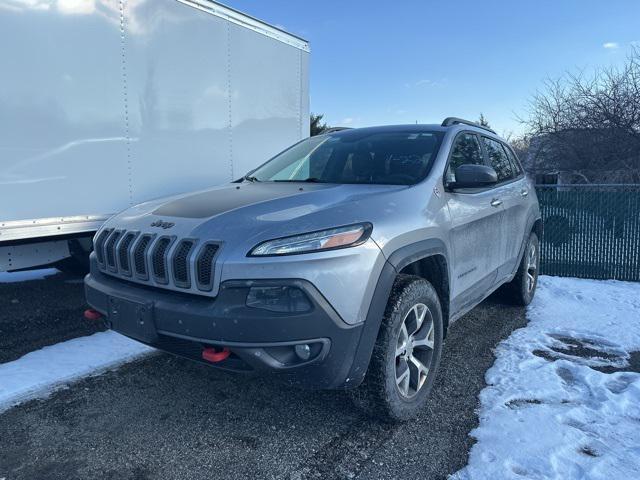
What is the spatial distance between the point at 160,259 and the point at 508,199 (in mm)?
3276

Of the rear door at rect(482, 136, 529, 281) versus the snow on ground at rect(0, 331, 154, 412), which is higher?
the rear door at rect(482, 136, 529, 281)

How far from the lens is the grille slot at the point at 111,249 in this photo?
302cm

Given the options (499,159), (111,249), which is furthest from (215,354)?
(499,159)

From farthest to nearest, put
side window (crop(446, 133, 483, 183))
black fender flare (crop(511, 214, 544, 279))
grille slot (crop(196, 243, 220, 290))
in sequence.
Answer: black fender flare (crop(511, 214, 544, 279)), side window (crop(446, 133, 483, 183)), grille slot (crop(196, 243, 220, 290))

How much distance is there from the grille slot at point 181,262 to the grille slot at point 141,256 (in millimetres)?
270

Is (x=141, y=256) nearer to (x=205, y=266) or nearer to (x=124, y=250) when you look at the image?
(x=124, y=250)

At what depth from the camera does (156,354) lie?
3984mm

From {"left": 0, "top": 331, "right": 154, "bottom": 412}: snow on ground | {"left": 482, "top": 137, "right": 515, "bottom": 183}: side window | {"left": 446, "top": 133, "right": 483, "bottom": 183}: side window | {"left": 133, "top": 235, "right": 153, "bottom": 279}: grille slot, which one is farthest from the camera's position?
{"left": 482, "top": 137, "right": 515, "bottom": 183}: side window

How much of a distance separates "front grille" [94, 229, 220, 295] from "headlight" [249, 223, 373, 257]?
27 centimetres

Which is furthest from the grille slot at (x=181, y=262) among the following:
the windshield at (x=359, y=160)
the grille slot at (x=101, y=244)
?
the windshield at (x=359, y=160)

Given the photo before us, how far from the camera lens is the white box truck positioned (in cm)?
350

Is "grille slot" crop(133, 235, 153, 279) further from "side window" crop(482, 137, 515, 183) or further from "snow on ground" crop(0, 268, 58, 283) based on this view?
"snow on ground" crop(0, 268, 58, 283)

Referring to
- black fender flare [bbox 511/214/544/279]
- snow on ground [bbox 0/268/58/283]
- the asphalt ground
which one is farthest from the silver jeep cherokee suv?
snow on ground [bbox 0/268/58/283]

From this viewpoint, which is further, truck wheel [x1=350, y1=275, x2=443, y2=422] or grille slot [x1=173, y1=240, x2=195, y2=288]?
truck wheel [x1=350, y1=275, x2=443, y2=422]
